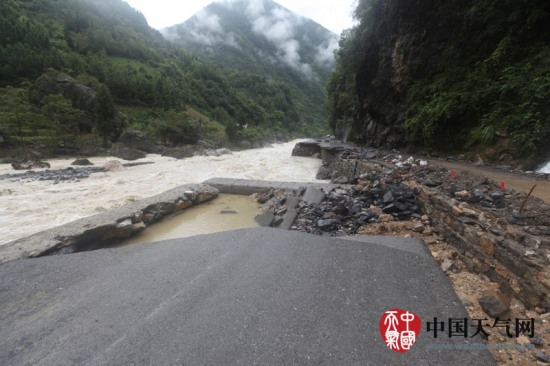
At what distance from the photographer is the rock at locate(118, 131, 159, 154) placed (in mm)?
21641

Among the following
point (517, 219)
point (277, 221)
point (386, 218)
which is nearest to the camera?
point (517, 219)

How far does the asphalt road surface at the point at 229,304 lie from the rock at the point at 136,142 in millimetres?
20722

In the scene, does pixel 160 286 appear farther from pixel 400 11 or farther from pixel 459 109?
pixel 400 11

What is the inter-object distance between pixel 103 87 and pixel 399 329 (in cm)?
2901

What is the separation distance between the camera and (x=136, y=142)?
21.8m

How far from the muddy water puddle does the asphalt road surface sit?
1.58m

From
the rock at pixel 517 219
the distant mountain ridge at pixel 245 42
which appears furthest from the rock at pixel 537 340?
the distant mountain ridge at pixel 245 42

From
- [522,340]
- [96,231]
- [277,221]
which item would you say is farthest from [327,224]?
[96,231]

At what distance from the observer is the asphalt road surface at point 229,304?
6.26 ft

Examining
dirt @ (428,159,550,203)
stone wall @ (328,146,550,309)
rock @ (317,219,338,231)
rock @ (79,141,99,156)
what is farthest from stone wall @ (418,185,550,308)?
rock @ (79,141,99,156)

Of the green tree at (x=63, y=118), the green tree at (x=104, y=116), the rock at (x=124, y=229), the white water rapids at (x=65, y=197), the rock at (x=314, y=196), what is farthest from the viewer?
the green tree at (x=104, y=116)

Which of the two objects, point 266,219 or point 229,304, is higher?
point 229,304

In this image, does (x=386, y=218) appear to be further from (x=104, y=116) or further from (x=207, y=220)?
(x=104, y=116)

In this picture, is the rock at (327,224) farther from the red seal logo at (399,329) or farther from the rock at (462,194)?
the red seal logo at (399,329)
